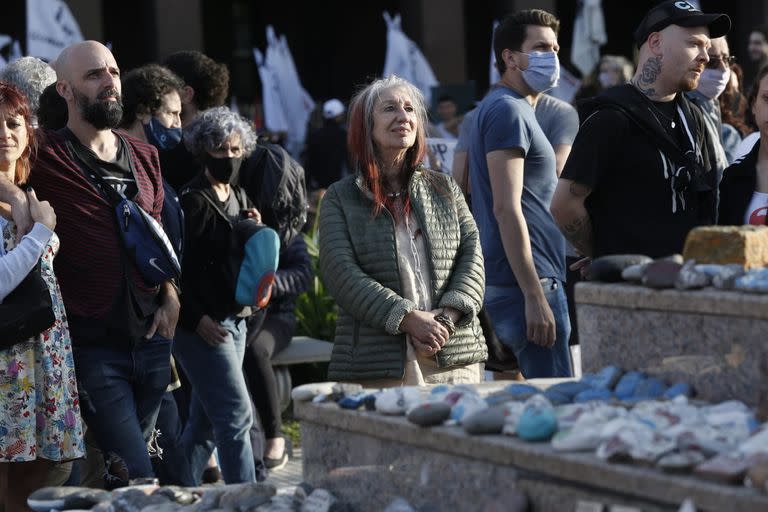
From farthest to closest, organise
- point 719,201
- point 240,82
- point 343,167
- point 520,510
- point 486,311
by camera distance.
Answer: point 240,82 → point 343,167 → point 486,311 → point 719,201 → point 520,510

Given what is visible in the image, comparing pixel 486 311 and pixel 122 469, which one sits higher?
pixel 486 311

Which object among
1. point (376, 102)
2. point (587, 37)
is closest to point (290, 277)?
point (376, 102)

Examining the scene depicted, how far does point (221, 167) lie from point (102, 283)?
1377 mm

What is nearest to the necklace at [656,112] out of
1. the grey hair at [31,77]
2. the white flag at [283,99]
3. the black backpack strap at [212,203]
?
the black backpack strap at [212,203]

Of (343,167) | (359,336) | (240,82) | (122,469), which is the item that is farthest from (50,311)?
(240,82)

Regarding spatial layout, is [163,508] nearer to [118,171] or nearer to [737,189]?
[118,171]

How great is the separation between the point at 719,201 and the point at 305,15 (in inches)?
827

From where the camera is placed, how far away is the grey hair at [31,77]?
21.7 ft

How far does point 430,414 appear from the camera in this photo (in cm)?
376

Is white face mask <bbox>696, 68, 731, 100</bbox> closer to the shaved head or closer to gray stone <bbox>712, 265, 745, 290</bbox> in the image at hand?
the shaved head

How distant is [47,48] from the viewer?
10.7m

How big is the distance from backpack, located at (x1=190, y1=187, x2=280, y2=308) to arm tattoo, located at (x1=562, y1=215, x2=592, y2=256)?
160 cm

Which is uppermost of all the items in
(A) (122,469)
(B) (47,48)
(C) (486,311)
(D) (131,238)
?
(B) (47,48)

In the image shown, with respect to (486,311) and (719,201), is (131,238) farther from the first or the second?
(719,201)
